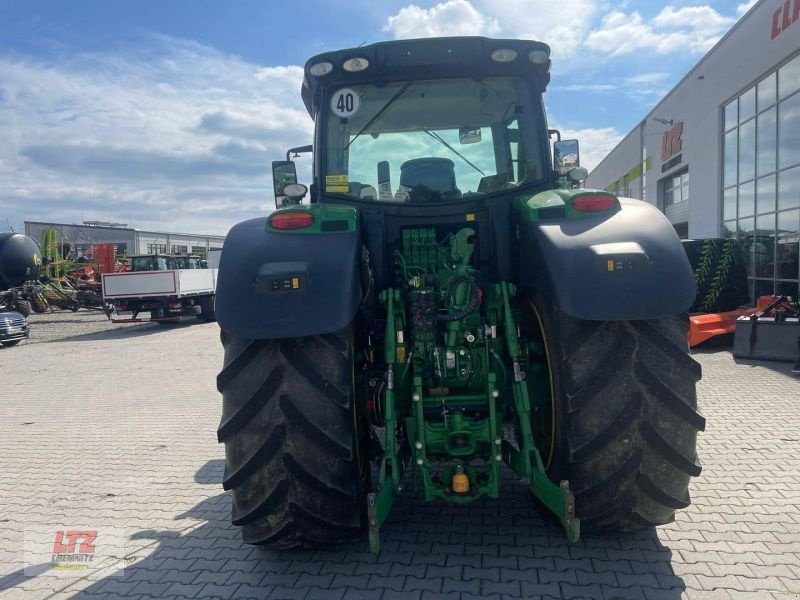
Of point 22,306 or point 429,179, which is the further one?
point 22,306

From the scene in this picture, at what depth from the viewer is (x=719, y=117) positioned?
607 inches

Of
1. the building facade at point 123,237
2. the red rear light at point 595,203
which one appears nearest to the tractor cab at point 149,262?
the red rear light at point 595,203

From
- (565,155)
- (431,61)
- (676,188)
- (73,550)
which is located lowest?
(73,550)

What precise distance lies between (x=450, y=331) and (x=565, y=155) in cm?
148

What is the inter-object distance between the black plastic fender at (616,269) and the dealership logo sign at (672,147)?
58.9ft

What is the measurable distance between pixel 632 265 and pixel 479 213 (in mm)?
1230

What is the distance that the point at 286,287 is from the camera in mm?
2820

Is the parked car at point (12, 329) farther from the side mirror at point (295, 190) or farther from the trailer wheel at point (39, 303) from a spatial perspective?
the side mirror at point (295, 190)

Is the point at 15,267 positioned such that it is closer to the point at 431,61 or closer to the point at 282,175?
the point at 282,175

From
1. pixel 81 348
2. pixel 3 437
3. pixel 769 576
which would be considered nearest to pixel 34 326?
pixel 81 348

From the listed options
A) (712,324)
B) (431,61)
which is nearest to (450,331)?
(431,61)

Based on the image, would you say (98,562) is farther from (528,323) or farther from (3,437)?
(3,437)

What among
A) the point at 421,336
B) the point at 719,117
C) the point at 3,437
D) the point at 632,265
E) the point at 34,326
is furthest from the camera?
the point at 34,326

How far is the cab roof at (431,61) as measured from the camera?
11.8ft
